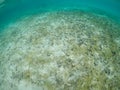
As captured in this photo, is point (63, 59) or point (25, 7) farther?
point (25, 7)

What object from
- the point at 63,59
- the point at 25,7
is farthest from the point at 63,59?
the point at 25,7

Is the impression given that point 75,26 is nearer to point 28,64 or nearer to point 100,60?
point 100,60

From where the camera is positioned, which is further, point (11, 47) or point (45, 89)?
point (11, 47)

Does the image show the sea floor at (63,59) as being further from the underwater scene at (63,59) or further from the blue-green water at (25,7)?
the blue-green water at (25,7)

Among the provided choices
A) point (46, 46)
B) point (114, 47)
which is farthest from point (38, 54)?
point (114, 47)

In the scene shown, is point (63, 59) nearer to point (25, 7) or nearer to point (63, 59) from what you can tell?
point (63, 59)

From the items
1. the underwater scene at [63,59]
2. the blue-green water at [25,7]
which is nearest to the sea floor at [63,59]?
the underwater scene at [63,59]

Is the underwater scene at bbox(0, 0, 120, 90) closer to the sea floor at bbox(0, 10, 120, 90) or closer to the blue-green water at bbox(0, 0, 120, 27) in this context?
the sea floor at bbox(0, 10, 120, 90)

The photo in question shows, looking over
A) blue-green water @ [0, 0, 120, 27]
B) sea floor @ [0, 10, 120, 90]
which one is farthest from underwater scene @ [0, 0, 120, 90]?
blue-green water @ [0, 0, 120, 27]
